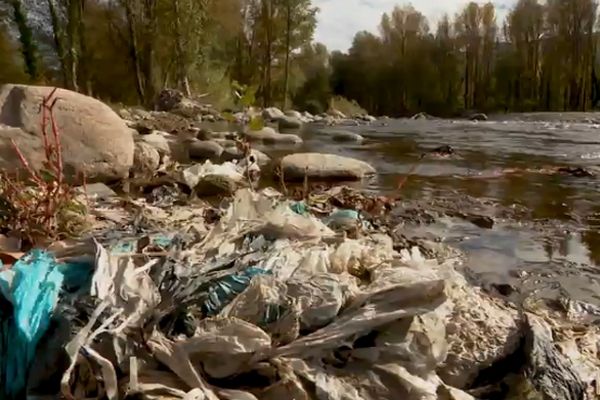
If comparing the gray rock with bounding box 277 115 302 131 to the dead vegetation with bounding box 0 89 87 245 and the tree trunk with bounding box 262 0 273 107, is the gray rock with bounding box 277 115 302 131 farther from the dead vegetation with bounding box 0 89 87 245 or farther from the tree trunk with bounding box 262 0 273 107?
the dead vegetation with bounding box 0 89 87 245

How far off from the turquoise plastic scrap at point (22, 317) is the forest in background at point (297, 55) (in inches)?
626

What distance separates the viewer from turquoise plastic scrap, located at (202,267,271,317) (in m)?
2.28

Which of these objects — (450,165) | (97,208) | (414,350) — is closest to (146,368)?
(414,350)

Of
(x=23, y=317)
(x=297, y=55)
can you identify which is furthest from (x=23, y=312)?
(x=297, y=55)

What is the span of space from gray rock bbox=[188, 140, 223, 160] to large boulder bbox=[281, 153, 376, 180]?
2.42m

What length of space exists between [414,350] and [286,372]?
0.48m

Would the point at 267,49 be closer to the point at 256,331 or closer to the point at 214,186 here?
the point at 214,186

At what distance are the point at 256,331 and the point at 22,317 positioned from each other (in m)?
0.81

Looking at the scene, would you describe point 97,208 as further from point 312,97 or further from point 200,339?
point 312,97

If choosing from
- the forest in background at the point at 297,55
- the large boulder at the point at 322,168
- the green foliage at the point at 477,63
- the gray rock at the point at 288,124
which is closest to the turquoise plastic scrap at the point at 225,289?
the large boulder at the point at 322,168

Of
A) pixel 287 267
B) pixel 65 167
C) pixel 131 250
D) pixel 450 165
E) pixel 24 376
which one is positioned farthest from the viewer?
pixel 450 165

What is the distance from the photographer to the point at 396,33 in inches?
1880

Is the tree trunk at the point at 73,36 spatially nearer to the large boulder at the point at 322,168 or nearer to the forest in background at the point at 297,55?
the forest in background at the point at 297,55

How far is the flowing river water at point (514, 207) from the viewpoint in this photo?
397cm
